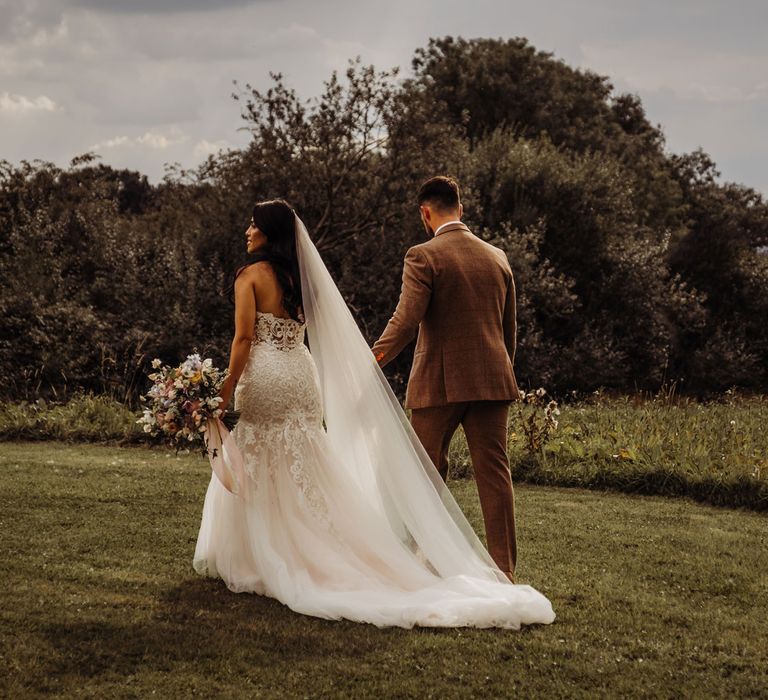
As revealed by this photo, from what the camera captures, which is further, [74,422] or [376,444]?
[74,422]

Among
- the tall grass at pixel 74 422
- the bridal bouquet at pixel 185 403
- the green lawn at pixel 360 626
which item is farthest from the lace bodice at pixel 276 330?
the tall grass at pixel 74 422

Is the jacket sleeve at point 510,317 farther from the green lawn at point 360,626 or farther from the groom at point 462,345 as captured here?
the green lawn at point 360,626

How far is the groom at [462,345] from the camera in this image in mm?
5367

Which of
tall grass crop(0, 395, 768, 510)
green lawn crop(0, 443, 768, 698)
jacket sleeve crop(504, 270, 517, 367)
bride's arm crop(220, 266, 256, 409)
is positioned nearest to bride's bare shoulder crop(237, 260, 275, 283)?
bride's arm crop(220, 266, 256, 409)

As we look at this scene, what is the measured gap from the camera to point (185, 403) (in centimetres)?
545

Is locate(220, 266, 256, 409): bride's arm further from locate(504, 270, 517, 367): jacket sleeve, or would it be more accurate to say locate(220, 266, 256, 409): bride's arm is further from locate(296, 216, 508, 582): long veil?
A: locate(504, 270, 517, 367): jacket sleeve

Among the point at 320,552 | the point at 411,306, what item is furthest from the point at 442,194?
the point at 320,552

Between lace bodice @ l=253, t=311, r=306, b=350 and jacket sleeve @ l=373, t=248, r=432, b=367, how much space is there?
707 millimetres

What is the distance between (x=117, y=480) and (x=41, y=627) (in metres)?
4.26

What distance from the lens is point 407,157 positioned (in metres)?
17.4

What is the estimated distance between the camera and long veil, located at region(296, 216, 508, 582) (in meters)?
5.43

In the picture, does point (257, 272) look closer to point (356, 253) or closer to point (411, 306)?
point (411, 306)

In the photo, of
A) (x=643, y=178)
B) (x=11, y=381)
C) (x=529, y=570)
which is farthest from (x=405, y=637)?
(x=643, y=178)

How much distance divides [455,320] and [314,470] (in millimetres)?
1283
